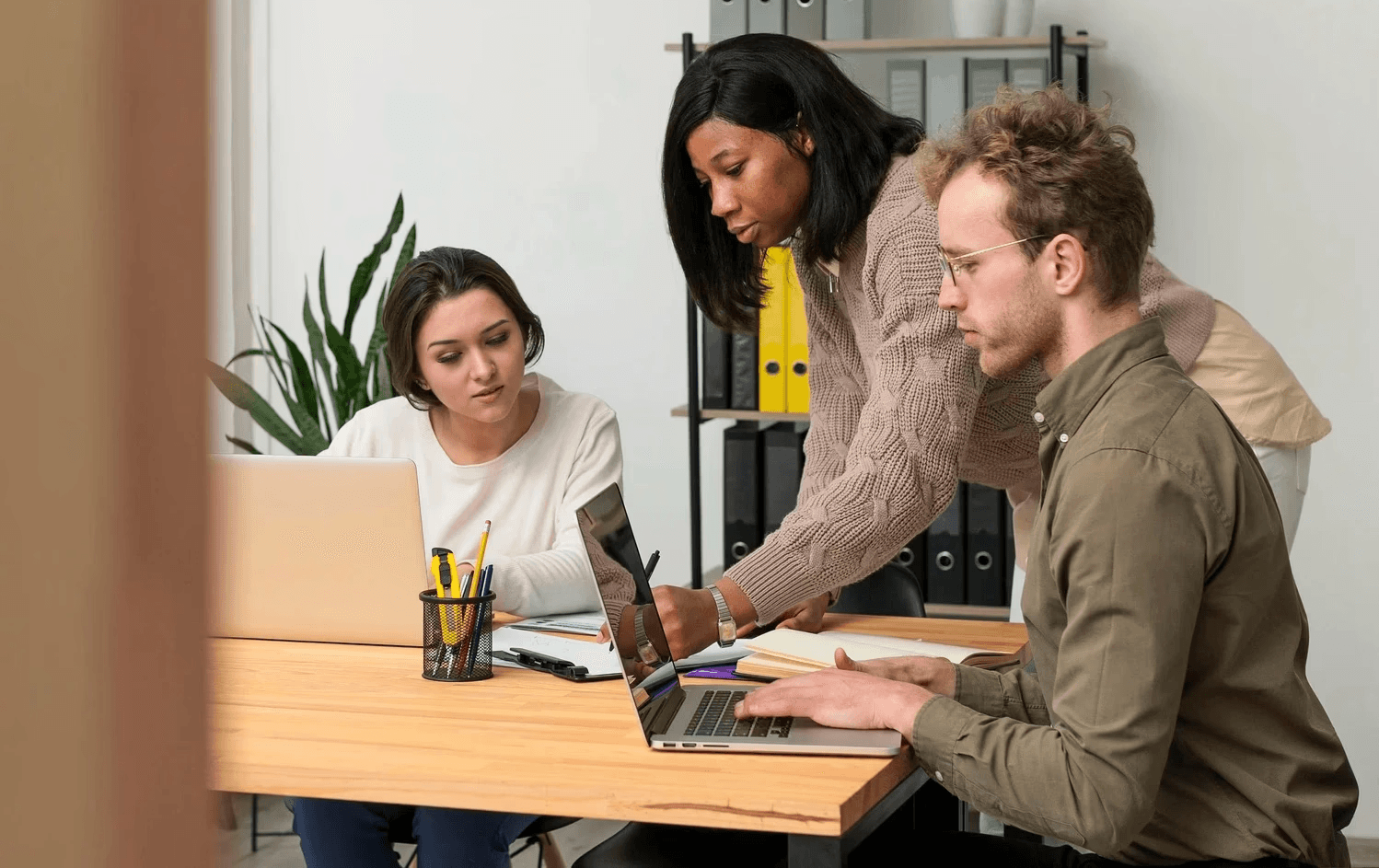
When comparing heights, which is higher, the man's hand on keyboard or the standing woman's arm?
the standing woman's arm

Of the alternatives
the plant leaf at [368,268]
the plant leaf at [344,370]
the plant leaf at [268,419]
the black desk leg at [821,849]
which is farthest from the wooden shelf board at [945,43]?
the black desk leg at [821,849]

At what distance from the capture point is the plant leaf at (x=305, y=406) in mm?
3189

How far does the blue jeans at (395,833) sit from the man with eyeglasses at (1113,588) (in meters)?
0.58

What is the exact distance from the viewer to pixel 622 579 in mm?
1415

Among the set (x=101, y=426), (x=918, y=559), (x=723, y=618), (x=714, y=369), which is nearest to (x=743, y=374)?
(x=714, y=369)

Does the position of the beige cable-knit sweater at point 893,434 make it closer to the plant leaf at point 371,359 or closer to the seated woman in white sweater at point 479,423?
the seated woman in white sweater at point 479,423

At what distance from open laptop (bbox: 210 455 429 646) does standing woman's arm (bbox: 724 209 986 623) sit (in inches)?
17.1

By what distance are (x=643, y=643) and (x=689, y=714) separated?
0.32 feet

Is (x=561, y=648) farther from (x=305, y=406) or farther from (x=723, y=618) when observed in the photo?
(x=305, y=406)

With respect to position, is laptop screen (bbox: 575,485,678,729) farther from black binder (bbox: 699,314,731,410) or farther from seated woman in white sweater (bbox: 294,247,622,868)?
black binder (bbox: 699,314,731,410)

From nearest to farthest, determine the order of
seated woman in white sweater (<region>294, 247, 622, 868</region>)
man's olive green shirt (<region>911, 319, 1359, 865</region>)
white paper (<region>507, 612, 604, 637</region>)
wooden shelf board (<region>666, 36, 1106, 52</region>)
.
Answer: man's olive green shirt (<region>911, 319, 1359, 865</region>)
white paper (<region>507, 612, 604, 637</region>)
seated woman in white sweater (<region>294, 247, 622, 868</region>)
wooden shelf board (<region>666, 36, 1106, 52</region>)

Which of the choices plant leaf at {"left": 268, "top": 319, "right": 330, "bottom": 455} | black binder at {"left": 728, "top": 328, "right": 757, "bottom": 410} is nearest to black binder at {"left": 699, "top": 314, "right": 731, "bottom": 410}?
black binder at {"left": 728, "top": 328, "right": 757, "bottom": 410}

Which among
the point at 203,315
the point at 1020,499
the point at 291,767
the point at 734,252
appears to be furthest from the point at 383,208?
the point at 203,315

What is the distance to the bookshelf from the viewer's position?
2900 mm
